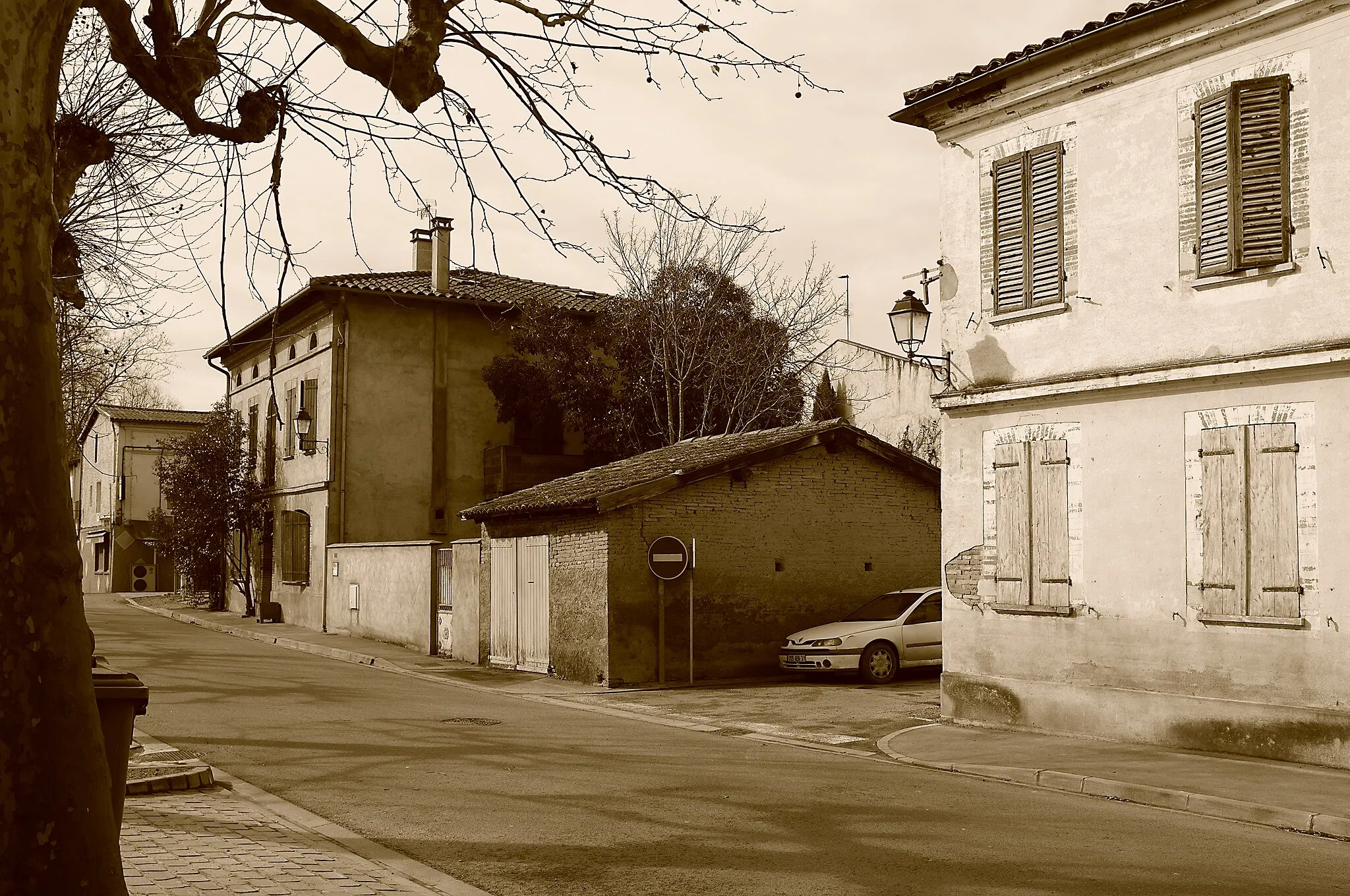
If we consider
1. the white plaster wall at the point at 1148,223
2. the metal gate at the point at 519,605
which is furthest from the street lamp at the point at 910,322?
the metal gate at the point at 519,605

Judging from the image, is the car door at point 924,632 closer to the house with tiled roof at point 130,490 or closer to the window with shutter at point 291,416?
the window with shutter at point 291,416

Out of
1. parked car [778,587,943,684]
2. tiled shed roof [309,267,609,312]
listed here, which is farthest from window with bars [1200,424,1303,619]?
tiled shed roof [309,267,609,312]

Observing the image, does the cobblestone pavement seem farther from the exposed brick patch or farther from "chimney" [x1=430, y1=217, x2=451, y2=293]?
"chimney" [x1=430, y1=217, x2=451, y2=293]

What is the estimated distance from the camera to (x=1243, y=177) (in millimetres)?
11875

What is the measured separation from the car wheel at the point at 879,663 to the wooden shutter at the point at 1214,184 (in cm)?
873

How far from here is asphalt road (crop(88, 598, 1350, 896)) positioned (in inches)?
271

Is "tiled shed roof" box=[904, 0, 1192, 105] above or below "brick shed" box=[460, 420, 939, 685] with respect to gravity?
above

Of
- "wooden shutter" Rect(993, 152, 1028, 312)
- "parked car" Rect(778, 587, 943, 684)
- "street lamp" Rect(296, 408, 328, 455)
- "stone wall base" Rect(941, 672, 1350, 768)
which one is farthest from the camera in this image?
"street lamp" Rect(296, 408, 328, 455)

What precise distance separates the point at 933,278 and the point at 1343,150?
5372 mm

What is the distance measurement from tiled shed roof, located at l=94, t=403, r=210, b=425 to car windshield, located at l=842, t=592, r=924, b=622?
41.3 metres

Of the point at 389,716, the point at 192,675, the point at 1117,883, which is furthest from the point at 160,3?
the point at 192,675

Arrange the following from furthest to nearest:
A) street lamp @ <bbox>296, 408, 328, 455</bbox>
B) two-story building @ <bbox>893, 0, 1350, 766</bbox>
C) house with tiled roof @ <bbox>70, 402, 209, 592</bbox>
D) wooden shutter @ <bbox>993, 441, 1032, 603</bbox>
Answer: house with tiled roof @ <bbox>70, 402, 209, 592</bbox>
street lamp @ <bbox>296, 408, 328, 455</bbox>
wooden shutter @ <bbox>993, 441, 1032, 603</bbox>
two-story building @ <bbox>893, 0, 1350, 766</bbox>

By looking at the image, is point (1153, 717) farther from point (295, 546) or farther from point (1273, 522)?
point (295, 546)

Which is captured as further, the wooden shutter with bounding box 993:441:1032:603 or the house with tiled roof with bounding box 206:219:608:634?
the house with tiled roof with bounding box 206:219:608:634
